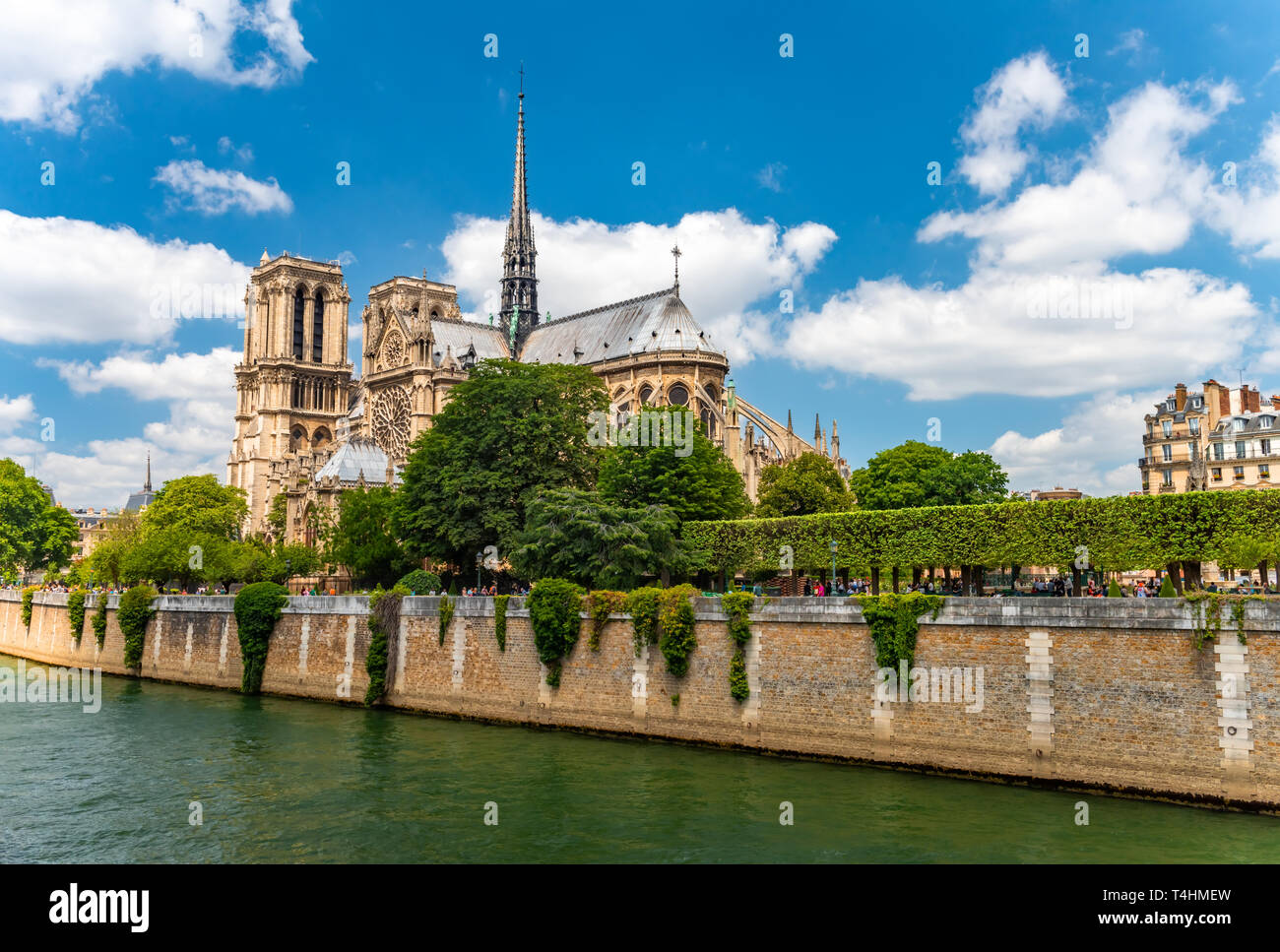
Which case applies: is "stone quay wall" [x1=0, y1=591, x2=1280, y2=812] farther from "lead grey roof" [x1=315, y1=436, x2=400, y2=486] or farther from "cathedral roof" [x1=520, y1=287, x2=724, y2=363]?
"cathedral roof" [x1=520, y1=287, x2=724, y2=363]

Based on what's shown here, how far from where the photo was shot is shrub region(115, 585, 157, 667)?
44.8 metres

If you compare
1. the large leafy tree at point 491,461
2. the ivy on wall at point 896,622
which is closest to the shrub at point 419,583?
the large leafy tree at point 491,461

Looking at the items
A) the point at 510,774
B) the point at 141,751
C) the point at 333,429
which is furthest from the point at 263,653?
the point at 333,429

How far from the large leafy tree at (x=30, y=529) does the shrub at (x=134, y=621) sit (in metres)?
27.7

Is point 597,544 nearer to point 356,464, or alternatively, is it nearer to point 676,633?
point 676,633

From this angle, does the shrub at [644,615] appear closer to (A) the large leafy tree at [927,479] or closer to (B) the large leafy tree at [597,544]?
(B) the large leafy tree at [597,544]

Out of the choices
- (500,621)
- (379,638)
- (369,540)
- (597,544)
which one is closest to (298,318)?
(369,540)

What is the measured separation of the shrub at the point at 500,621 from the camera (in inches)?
1224

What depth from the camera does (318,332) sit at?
101 meters

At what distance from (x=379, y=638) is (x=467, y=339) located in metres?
56.2

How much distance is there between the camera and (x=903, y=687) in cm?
2316

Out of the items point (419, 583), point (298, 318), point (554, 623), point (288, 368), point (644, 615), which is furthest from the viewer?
point (298, 318)

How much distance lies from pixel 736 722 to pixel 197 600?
26.1 meters

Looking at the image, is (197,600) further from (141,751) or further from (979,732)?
(979,732)
